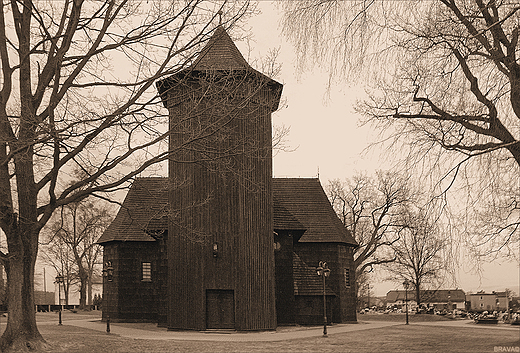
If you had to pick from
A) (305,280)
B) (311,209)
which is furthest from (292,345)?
(311,209)

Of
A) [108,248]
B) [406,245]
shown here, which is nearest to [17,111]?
[108,248]

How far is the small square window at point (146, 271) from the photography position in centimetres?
3372

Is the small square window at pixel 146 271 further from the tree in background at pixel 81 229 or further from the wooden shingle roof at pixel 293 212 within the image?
the tree in background at pixel 81 229

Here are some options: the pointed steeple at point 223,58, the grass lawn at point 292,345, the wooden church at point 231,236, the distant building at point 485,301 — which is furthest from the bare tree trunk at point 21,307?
the distant building at point 485,301

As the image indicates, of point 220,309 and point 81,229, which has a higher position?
point 81,229

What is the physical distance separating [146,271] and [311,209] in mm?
10760

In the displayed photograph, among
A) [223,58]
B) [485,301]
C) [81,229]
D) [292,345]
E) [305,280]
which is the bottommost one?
[485,301]

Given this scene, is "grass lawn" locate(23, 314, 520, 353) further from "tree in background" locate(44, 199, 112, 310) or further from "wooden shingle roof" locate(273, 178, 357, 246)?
"tree in background" locate(44, 199, 112, 310)

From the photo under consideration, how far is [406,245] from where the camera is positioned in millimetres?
52281

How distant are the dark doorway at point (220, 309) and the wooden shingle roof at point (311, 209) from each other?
31.9 ft

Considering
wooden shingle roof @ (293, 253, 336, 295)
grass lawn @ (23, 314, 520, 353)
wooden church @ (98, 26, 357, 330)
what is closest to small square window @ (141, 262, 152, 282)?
A: wooden church @ (98, 26, 357, 330)

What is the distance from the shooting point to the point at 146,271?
33.9 meters

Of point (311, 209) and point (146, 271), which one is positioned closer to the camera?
point (146, 271)

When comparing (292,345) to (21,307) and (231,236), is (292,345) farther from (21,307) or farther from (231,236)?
(21,307)
